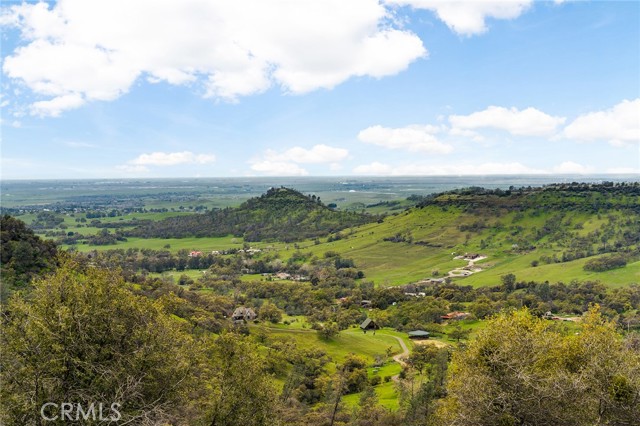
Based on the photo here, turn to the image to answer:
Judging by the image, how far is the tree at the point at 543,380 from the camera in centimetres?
2230

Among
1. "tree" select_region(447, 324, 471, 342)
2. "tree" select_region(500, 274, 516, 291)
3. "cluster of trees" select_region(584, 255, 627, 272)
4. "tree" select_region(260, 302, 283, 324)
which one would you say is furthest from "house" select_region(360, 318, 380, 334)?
"cluster of trees" select_region(584, 255, 627, 272)

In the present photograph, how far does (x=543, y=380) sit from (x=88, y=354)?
24314mm

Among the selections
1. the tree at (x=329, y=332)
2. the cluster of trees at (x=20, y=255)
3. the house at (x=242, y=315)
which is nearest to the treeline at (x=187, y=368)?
the cluster of trees at (x=20, y=255)

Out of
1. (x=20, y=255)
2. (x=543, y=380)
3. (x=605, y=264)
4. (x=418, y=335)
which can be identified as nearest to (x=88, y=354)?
(x=543, y=380)

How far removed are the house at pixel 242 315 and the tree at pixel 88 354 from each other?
7604cm

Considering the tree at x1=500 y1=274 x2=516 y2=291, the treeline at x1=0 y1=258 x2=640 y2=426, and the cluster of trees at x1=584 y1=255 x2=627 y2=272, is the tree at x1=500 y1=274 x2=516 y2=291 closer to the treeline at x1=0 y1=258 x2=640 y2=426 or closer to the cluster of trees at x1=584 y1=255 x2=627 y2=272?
the cluster of trees at x1=584 y1=255 x2=627 y2=272

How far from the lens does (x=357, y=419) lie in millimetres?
45031

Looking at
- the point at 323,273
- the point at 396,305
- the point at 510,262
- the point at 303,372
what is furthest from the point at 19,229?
the point at 510,262

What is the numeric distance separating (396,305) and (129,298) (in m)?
122

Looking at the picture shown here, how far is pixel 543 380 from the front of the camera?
22.3 meters

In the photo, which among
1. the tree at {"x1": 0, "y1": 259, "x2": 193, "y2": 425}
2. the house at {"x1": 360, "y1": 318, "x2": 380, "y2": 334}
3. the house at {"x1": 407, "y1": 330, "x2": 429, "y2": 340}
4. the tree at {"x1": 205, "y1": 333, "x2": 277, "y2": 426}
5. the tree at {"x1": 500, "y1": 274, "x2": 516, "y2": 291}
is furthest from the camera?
the tree at {"x1": 500, "y1": 274, "x2": 516, "y2": 291}

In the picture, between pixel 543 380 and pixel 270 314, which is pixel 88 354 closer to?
pixel 543 380

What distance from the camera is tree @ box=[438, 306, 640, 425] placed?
22297mm

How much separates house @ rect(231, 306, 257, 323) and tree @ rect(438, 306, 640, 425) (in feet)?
259
